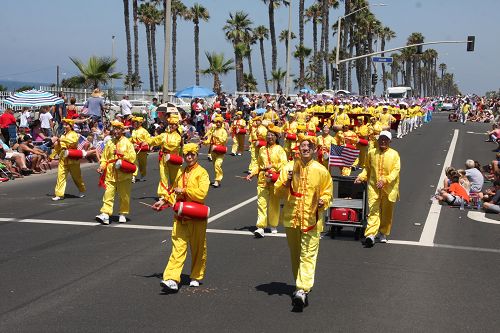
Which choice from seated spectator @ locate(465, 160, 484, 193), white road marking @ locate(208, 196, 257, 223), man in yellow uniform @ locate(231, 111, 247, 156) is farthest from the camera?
man in yellow uniform @ locate(231, 111, 247, 156)

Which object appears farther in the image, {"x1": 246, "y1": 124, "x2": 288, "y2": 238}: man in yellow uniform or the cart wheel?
the cart wheel

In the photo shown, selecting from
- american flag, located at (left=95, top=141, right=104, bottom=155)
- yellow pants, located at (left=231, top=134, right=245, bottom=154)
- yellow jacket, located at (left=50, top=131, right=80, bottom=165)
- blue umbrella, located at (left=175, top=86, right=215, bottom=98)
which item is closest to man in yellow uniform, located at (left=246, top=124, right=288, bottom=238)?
yellow jacket, located at (left=50, top=131, right=80, bottom=165)

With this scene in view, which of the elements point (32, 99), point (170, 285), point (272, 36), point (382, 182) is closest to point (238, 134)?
point (32, 99)

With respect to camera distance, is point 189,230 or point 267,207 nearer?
Result: point 189,230

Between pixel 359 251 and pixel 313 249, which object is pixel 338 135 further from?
pixel 313 249

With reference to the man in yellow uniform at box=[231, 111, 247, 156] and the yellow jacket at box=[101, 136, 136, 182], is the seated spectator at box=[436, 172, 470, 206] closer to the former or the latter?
the yellow jacket at box=[101, 136, 136, 182]

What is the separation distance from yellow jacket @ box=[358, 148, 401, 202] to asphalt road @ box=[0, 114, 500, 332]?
85cm

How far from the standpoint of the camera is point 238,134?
28.4m

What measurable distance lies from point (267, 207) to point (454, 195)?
19.9 feet

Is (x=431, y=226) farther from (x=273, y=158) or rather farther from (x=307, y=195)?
(x=307, y=195)

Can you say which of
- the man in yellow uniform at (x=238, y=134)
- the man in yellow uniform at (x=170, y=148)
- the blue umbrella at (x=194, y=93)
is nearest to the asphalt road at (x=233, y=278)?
the man in yellow uniform at (x=170, y=148)

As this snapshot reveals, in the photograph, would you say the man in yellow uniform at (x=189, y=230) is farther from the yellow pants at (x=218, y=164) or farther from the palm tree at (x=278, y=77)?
the palm tree at (x=278, y=77)

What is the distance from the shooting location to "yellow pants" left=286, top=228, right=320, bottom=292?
826 cm

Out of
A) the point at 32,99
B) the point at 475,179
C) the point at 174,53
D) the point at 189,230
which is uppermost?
the point at 174,53
